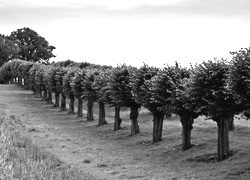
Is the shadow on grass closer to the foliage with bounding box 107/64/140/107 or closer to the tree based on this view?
the foliage with bounding box 107/64/140/107

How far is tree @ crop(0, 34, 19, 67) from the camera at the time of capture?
189613 millimetres

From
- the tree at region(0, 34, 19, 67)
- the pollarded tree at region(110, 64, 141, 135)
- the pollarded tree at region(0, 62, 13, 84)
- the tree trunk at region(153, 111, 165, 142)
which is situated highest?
the tree at region(0, 34, 19, 67)

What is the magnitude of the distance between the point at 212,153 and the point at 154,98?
1087cm

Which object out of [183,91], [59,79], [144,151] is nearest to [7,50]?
[59,79]

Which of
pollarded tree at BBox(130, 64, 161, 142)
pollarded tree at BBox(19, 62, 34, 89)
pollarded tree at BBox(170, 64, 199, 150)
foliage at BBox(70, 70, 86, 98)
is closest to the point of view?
pollarded tree at BBox(170, 64, 199, 150)

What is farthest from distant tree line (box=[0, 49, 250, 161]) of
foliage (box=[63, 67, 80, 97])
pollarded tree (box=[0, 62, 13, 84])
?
pollarded tree (box=[0, 62, 13, 84])

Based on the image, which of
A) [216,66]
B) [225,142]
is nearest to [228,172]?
[225,142]

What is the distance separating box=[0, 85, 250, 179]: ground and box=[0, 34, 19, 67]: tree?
12293 cm

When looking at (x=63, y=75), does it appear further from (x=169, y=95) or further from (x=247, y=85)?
(x=247, y=85)

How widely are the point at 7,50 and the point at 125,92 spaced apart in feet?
461

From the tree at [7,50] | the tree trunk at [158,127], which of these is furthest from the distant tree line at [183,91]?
the tree at [7,50]

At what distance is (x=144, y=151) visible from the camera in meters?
48.7

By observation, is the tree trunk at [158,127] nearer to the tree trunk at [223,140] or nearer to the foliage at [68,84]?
the tree trunk at [223,140]

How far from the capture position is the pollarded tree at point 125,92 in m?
60.8
